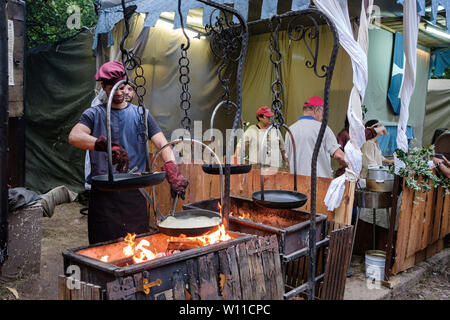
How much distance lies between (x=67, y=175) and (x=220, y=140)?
3642 mm

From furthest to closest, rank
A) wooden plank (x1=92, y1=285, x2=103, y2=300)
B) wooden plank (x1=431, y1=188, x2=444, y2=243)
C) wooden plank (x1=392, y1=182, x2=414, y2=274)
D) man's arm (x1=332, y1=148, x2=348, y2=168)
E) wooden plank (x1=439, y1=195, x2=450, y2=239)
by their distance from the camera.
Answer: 1. wooden plank (x1=439, y1=195, x2=450, y2=239)
2. wooden plank (x1=431, y1=188, x2=444, y2=243)
3. man's arm (x1=332, y1=148, x2=348, y2=168)
4. wooden plank (x1=392, y1=182, x2=414, y2=274)
5. wooden plank (x1=92, y1=285, x2=103, y2=300)

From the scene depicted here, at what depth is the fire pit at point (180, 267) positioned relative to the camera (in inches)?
77.1

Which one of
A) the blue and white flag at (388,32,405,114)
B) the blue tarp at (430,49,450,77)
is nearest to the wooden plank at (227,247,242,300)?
the blue and white flag at (388,32,405,114)

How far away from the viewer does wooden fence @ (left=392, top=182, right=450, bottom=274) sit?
414 centimetres

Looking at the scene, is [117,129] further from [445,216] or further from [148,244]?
[445,216]

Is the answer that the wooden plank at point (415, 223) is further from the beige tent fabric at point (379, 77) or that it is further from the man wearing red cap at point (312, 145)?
the beige tent fabric at point (379, 77)

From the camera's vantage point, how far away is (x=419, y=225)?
4496 mm

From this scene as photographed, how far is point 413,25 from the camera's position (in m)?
4.27

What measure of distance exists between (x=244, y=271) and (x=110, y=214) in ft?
4.22

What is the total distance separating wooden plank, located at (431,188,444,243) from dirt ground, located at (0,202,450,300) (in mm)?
465

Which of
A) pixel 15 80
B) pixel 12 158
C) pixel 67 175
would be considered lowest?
pixel 67 175

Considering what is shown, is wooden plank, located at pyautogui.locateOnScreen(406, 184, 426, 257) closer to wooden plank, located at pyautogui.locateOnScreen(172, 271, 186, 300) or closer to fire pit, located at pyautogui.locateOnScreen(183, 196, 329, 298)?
fire pit, located at pyautogui.locateOnScreen(183, 196, 329, 298)

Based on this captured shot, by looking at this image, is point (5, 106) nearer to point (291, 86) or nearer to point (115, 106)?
point (115, 106)

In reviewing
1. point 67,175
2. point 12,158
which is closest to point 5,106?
point 12,158
